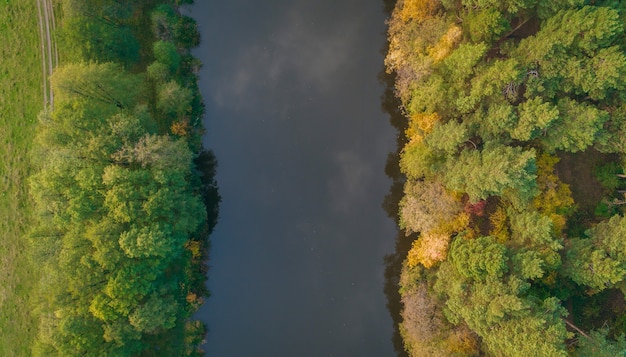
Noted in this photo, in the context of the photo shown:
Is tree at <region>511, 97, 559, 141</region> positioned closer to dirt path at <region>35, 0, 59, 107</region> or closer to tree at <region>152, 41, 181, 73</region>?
tree at <region>152, 41, 181, 73</region>

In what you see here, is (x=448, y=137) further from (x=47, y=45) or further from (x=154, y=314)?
(x=47, y=45)

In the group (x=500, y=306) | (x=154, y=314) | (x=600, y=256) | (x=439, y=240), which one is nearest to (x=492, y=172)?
(x=439, y=240)

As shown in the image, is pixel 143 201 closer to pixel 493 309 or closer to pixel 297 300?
pixel 297 300

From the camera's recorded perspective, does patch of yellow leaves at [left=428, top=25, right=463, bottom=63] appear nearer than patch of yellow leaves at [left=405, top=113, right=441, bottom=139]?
Yes

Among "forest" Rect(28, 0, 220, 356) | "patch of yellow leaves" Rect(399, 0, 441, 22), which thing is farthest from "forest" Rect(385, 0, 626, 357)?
"forest" Rect(28, 0, 220, 356)

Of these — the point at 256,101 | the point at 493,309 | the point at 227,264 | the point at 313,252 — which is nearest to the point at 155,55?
the point at 256,101
